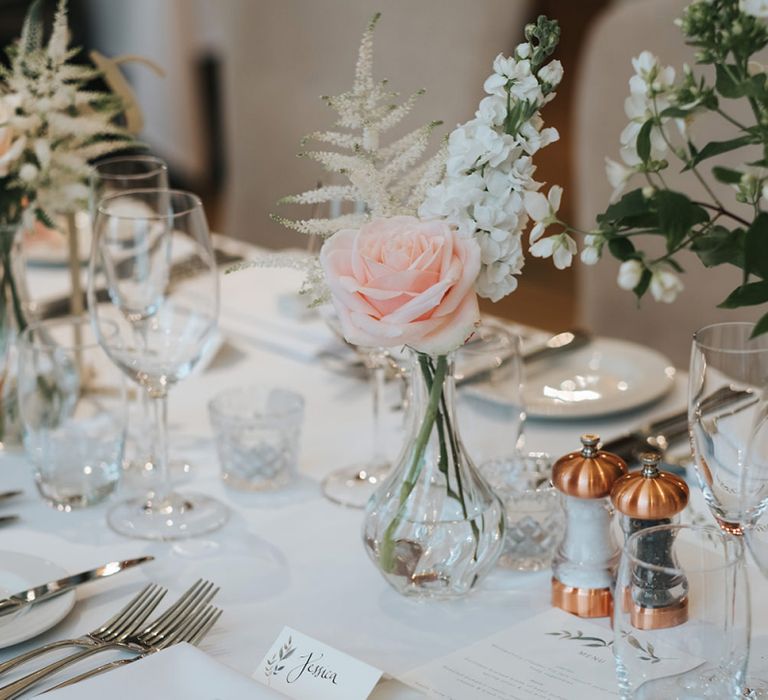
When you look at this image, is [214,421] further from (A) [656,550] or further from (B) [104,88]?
(B) [104,88]

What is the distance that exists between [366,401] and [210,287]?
347mm

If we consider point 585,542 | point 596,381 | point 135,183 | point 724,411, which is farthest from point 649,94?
point 135,183

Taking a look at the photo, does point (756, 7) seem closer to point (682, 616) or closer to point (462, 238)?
point (462, 238)

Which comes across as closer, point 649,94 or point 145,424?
point 649,94

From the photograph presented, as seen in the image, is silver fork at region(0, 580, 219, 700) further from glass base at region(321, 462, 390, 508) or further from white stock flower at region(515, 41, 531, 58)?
white stock flower at region(515, 41, 531, 58)

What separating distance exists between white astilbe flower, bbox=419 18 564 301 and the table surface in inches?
11.3

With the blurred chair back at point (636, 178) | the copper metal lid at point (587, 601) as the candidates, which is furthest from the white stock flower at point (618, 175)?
the blurred chair back at point (636, 178)

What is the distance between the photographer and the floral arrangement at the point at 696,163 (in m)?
Result: 0.71

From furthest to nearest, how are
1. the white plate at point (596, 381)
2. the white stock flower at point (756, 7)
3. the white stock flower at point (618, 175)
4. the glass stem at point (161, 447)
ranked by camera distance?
1. the white plate at point (596, 381)
2. the glass stem at point (161, 447)
3. the white stock flower at point (618, 175)
4. the white stock flower at point (756, 7)

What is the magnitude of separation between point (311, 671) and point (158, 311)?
448mm

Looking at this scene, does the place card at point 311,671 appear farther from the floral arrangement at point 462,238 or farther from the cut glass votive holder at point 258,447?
the cut glass votive holder at point 258,447

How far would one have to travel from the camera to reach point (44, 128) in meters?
1.31

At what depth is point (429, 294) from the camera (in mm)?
828

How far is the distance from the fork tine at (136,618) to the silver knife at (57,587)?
53 millimetres
